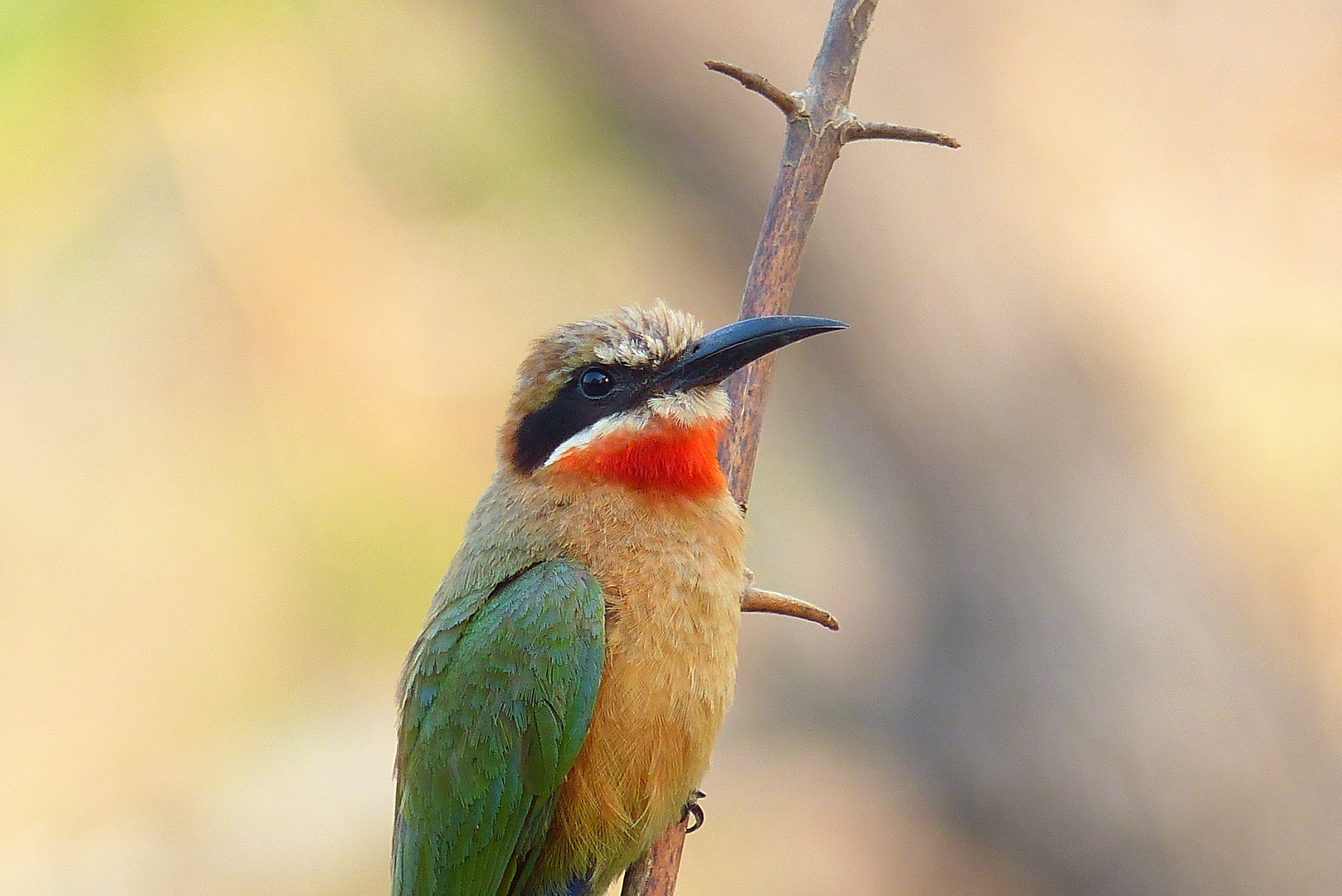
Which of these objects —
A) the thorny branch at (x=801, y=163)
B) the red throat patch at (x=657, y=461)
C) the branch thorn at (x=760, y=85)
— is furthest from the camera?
the red throat patch at (x=657, y=461)

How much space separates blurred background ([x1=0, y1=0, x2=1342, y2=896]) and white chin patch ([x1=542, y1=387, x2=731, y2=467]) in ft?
5.44

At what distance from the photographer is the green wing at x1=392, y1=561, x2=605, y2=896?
6.85ft

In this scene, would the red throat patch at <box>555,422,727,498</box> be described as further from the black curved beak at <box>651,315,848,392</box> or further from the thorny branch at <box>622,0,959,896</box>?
the thorny branch at <box>622,0,959,896</box>

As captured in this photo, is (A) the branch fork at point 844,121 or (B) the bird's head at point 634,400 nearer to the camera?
(A) the branch fork at point 844,121

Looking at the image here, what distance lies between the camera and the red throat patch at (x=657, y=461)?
2.27 metres

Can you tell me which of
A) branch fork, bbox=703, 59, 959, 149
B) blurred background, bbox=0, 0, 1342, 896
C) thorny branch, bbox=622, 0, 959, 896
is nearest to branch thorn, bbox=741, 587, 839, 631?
thorny branch, bbox=622, 0, 959, 896

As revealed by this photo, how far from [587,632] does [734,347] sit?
54 centimetres

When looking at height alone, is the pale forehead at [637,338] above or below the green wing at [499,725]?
above

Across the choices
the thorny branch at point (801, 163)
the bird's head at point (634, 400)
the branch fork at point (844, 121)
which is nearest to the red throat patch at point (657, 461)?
the bird's head at point (634, 400)

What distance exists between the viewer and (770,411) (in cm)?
529

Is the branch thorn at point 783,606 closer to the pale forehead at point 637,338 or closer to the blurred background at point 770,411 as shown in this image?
the pale forehead at point 637,338

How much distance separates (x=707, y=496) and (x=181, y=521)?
12.1ft

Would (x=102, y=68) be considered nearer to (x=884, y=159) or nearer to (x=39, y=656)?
(x=39, y=656)

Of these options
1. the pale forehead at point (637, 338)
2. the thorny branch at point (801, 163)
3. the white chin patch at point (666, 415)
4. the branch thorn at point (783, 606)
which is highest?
the thorny branch at point (801, 163)
